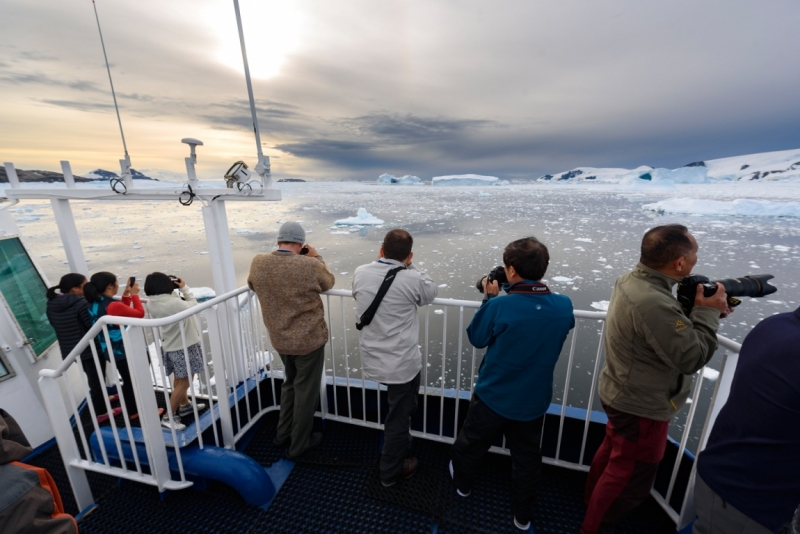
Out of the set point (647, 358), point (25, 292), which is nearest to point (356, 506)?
point (647, 358)

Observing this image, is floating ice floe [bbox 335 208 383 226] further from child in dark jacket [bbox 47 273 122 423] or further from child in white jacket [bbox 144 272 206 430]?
child in white jacket [bbox 144 272 206 430]

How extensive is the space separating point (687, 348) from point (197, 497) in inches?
105

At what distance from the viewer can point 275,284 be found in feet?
6.48

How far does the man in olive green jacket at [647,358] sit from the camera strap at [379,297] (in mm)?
1038

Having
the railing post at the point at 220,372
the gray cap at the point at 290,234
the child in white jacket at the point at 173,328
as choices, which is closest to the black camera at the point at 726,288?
the gray cap at the point at 290,234

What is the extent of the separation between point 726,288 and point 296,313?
208 cm

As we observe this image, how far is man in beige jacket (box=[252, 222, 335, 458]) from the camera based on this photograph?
1971 mm

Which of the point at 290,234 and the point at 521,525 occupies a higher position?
the point at 290,234

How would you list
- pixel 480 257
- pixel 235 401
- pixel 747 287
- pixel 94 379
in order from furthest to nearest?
pixel 480 257 < pixel 94 379 < pixel 235 401 < pixel 747 287

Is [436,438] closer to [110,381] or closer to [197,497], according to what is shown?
[197,497]

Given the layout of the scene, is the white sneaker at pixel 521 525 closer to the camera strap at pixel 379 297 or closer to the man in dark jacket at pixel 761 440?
the man in dark jacket at pixel 761 440

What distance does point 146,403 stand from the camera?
5.72 feet

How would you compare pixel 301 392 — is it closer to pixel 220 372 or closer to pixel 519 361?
pixel 220 372

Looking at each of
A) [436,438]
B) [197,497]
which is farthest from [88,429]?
[436,438]
